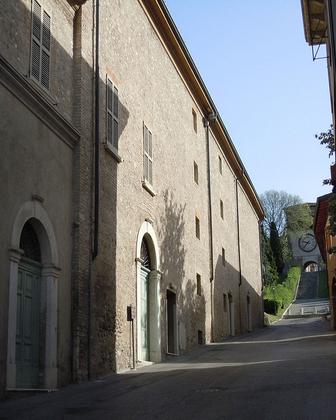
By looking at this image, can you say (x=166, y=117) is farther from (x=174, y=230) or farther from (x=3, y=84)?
(x=3, y=84)

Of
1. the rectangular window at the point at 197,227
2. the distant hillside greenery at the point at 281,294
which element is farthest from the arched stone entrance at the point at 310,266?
the rectangular window at the point at 197,227

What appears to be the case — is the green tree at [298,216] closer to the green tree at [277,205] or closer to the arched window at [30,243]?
the green tree at [277,205]

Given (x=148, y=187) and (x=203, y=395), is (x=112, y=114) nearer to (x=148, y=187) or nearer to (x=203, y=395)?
(x=148, y=187)

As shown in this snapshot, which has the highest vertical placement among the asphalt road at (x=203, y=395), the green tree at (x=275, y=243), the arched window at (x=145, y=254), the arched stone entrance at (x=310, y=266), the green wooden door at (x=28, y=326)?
the green tree at (x=275, y=243)

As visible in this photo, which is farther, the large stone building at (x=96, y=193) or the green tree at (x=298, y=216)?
the green tree at (x=298, y=216)

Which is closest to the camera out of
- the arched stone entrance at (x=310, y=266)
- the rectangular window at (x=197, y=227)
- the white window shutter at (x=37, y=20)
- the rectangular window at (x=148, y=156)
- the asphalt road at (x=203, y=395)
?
the asphalt road at (x=203, y=395)

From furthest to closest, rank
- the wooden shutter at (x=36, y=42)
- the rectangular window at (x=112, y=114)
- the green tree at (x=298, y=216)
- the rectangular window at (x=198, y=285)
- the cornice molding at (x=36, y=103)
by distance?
1. the green tree at (x=298, y=216)
2. the rectangular window at (x=198, y=285)
3. the rectangular window at (x=112, y=114)
4. the wooden shutter at (x=36, y=42)
5. the cornice molding at (x=36, y=103)

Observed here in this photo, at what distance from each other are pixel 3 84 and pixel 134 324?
7867 millimetres

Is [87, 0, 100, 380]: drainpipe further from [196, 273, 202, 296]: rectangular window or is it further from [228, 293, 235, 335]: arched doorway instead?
[228, 293, 235, 335]: arched doorway

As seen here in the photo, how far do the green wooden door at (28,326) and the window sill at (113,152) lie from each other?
4287 millimetres

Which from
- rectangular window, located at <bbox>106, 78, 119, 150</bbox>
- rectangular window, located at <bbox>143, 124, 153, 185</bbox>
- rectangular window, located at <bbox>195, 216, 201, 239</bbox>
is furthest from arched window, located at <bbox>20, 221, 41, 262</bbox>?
rectangular window, located at <bbox>195, 216, 201, 239</bbox>

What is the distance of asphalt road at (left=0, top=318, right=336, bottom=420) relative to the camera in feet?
27.5

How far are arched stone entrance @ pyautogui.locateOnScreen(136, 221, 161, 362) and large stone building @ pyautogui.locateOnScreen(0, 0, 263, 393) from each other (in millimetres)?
33

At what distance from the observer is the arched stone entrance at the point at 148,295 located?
17641 mm
